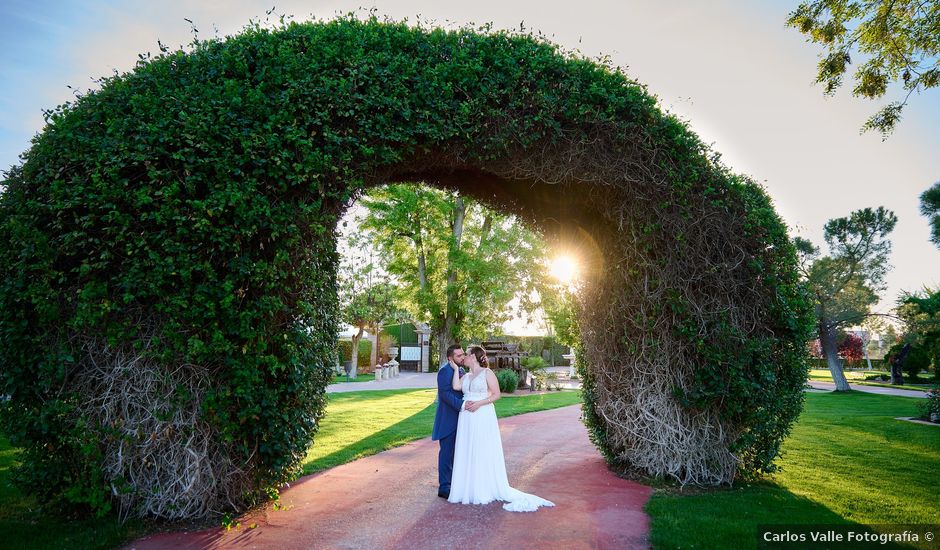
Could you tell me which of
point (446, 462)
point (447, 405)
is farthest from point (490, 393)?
point (446, 462)

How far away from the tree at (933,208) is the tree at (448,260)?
42.6 ft

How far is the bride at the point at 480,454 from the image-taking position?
6453mm

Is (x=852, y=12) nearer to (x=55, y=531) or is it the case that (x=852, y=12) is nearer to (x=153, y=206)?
(x=153, y=206)

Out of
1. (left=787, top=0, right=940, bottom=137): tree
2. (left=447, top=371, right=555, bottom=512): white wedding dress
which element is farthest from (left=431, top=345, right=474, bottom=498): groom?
(left=787, top=0, right=940, bottom=137): tree

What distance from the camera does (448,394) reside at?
7016 mm

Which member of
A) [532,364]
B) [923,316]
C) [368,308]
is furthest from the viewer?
[368,308]

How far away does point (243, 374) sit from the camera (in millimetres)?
5141

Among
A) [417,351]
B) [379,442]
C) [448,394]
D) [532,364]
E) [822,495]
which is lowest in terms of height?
[822,495]

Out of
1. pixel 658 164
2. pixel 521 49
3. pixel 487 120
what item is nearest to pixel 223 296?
pixel 487 120

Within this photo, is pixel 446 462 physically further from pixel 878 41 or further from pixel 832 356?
pixel 832 356

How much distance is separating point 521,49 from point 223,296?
461cm

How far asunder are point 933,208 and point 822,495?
11073 millimetres

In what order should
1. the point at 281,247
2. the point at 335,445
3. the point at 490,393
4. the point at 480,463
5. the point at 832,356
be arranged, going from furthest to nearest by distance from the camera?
the point at 832,356 < the point at 335,445 < the point at 490,393 < the point at 480,463 < the point at 281,247

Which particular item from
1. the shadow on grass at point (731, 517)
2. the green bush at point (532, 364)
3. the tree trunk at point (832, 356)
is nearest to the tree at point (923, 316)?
the tree trunk at point (832, 356)
